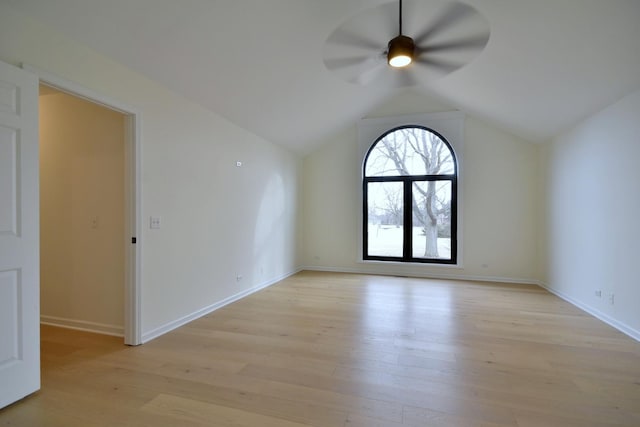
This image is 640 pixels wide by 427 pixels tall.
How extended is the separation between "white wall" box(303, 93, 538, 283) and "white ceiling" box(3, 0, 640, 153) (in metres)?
1.11

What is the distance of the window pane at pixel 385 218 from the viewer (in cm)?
604

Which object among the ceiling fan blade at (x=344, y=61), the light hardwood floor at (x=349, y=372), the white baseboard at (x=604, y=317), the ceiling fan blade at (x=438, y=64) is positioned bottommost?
the light hardwood floor at (x=349, y=372)

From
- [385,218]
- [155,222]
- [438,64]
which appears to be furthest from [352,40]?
[385,218]

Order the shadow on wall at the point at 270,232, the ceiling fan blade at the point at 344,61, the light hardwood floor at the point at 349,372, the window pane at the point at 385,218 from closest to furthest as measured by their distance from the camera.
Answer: the light hardwood floor at the point at 349,372 < the ceiling fan blade at the point at 344,61 < the shadow on wall at the point at 270,232 < the window pane at the point at 385,218

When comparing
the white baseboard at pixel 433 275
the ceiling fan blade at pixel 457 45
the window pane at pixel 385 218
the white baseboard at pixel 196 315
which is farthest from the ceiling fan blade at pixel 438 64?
the white baseboard at pixel 433 275

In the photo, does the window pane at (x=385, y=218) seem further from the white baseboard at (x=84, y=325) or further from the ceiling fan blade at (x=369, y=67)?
the white baseboard at (x=84, y=325)

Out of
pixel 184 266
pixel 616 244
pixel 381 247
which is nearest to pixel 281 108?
pixel 184 266

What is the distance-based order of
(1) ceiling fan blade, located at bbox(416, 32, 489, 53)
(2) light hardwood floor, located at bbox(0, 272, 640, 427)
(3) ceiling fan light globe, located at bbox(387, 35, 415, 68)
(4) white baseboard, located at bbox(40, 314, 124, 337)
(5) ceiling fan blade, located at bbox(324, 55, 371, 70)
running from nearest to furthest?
1. (2) light hardwood floor, located at bbox(0, 272, 640, 427)
2. (3) ceiling fan light globe, located at bbox(387, 35, 415, 68)
3. (1) ceiling fan blade, located at bbox(416, 32, 489, 53)
4. (5) ceiling fan blade, located at bbox(324, 55, 371, 70)
5. (4) white baseboard, located at bbox(40, 314, 124, 337)

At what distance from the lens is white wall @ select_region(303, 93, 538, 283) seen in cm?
532

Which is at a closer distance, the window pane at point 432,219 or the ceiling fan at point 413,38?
the ceiling fan at point 413,38

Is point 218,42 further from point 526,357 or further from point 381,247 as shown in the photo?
point 381,247

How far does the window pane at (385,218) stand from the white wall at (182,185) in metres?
2.31

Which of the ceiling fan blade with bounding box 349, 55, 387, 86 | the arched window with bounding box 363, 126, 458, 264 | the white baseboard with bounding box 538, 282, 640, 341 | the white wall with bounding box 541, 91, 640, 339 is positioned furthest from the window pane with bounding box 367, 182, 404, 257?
the ceiling fan blade with bounding box 349, 55, 387, 86

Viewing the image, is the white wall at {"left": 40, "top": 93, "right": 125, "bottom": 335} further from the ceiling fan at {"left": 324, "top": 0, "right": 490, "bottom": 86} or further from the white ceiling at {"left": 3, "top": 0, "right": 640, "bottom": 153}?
the ceiling fan at {"left": 324, "top": 0, "right": 490, "bottom": 86}
